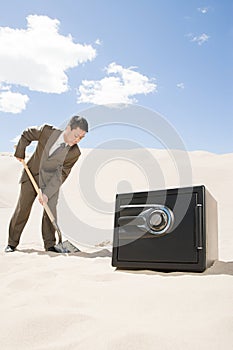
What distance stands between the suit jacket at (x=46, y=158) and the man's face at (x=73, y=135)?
83mm

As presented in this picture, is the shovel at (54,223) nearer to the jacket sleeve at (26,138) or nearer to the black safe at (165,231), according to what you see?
the jacket sleeve at (26,138)

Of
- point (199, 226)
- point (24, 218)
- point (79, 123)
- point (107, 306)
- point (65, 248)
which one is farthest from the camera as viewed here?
point (24, 218)

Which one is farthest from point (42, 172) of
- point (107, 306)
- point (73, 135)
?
point (107, 306)

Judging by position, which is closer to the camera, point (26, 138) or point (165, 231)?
point (165, 231)

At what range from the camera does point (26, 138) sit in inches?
120

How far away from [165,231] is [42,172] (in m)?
1.65

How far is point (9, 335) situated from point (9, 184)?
44.8 feet

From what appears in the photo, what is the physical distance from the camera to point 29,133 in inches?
119

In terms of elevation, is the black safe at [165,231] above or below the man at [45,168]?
below

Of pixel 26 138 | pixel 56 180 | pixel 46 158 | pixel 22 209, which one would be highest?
pixel 26 138

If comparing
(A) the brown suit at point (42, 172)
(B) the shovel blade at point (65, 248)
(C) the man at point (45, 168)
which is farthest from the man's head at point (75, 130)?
(B) the shovel blade at point (65, 248)

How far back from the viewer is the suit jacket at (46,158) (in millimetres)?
2975

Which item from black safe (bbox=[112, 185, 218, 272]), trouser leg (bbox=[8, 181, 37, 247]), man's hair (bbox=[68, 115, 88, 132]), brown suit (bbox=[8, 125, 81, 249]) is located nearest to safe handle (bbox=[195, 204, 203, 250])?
black safe (bbox=[112, 185, 218, 272])

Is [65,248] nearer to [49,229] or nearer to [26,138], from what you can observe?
[49,229]
